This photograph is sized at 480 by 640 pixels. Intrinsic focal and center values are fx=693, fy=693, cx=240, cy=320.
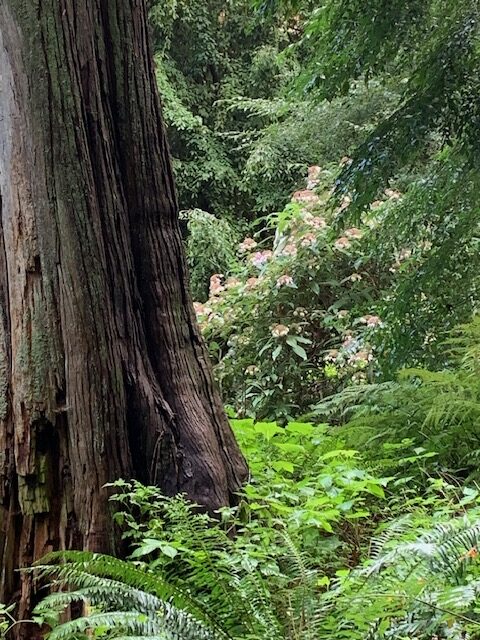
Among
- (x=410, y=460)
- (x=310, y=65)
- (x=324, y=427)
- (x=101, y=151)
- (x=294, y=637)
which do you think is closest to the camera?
(x=294, y=637)

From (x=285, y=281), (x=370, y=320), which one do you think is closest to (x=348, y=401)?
(x=370, y=320)

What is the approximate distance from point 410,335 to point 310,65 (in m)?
1.28

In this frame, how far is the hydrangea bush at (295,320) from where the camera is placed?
4.57 meters

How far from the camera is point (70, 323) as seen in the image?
1860mm

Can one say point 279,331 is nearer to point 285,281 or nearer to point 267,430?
point 285,281

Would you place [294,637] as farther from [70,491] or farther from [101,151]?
[101,151]

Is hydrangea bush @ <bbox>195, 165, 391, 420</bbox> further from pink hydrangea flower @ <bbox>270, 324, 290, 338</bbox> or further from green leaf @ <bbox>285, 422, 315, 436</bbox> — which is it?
green leaf @ <bbox>285, 422, 315, 436</bbox>

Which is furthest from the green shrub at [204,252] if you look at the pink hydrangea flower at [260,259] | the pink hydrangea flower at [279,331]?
the pink hydrangea flower at [279,331]

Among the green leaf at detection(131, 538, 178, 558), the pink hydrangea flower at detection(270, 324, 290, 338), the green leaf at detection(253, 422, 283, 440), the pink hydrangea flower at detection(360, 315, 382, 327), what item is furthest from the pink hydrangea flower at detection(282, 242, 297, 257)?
the green leaf at detection(131, 538, 178, 558)

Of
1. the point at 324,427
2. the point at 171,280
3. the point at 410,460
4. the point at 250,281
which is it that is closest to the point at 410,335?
the point at 324,427

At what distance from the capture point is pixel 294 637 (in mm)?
1454

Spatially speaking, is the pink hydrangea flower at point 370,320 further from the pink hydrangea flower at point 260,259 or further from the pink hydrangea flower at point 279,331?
the pink hydrangea flower at point 260,259

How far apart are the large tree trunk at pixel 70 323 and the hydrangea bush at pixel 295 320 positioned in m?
2.53

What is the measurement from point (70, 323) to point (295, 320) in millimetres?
3062
